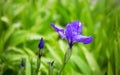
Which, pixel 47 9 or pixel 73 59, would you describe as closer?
pixel 73 59

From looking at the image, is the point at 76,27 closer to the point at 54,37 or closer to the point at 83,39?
the point at 83,39

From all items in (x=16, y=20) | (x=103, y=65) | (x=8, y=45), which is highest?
(x=16, y=20)

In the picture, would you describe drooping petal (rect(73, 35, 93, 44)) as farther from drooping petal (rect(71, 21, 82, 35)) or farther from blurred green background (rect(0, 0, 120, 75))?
blurred green background (rect(0, 0, 120, 75))

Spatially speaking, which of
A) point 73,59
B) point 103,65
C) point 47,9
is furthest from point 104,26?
point 47,9

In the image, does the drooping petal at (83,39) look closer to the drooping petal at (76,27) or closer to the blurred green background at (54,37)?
the drooping petal at (76,27)

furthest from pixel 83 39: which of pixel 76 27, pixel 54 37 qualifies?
pixel 54 37

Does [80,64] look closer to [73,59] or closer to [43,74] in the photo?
[73,59]

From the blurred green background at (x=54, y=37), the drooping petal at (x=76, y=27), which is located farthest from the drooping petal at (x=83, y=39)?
the blurred green background at (x=54, y=37)

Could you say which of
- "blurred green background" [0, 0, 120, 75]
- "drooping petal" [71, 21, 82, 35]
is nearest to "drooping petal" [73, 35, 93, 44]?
"drooping petal" [71, 21, 82, 35]
